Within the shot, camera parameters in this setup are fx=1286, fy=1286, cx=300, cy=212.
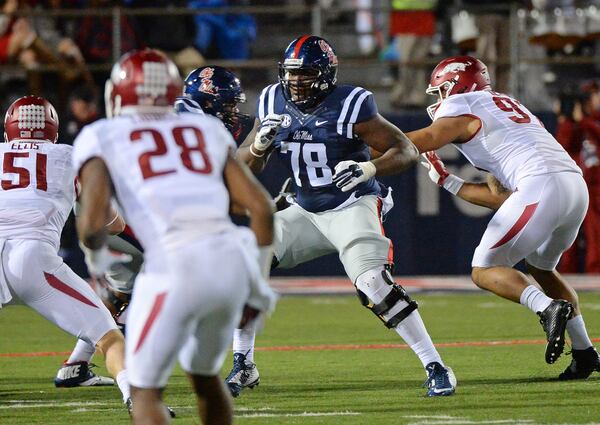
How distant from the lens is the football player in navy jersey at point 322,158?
252 inches

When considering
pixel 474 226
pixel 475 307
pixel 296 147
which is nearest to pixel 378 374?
pixel 296 147

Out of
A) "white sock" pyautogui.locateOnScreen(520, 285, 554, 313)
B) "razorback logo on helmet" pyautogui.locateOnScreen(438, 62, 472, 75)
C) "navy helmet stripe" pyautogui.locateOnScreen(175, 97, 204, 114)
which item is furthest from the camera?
"razorback logo on helmet" pyautogui.locateOnScreen(438, 62, 472, 75)

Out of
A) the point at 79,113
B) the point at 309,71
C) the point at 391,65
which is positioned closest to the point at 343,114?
the point at 309,71

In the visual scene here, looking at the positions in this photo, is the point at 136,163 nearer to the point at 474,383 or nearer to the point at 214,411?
the point at 214,411

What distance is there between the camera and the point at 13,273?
5.92 metres

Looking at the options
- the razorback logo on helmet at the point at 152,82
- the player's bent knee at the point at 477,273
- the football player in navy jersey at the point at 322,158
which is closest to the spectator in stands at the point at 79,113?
the football player in navy jersey at the point at 322,158

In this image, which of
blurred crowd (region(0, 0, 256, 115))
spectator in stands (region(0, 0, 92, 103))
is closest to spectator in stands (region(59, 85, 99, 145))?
blurred crowd (region(0, 0, 256, 115))

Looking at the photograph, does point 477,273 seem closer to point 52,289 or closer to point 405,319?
point 405,319

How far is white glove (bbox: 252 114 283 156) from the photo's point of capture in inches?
255

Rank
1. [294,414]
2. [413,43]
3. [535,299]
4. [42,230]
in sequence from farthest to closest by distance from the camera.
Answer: [413,43]
[535,299]
[42,230]
[294,414]

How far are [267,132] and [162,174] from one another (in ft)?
8.09

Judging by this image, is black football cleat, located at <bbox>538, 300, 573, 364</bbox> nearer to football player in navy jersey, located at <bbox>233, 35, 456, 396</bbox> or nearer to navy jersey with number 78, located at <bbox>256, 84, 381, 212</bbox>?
football player in navy jersey, located at <bbox>233, 35, 456, 396</bbox>

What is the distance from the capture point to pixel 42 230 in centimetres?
607

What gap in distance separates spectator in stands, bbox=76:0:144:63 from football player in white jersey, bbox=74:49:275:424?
9.46m
